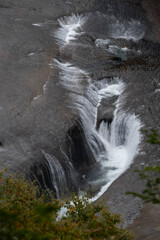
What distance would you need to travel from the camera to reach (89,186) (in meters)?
15.6

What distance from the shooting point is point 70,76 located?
811 inches

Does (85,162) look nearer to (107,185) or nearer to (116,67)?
(107,185)

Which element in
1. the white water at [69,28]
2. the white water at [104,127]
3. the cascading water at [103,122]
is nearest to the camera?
the cascading water at [103,122]

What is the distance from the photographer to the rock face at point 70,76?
15.0 m

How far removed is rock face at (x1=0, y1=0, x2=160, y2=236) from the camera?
15.0 m

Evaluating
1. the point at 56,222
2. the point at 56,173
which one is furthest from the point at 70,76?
the point at 56,222

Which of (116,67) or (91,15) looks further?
(91,15)

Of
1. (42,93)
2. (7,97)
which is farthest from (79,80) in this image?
(7,97)

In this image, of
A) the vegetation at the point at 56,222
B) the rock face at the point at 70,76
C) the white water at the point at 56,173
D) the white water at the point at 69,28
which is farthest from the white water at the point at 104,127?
the vegetation at the point at 56,222

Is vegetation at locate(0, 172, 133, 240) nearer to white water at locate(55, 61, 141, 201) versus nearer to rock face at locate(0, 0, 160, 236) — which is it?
rock face at locate(0, 0, 160, 236)

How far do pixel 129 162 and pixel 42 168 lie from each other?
3.63m

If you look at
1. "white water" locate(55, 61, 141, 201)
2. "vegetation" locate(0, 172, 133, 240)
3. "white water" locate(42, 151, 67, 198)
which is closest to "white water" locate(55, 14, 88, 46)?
"white water" locate(55, 61, 141, 201)

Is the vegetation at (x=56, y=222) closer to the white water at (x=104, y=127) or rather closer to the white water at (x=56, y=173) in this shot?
the white water at (x=56, y=173)

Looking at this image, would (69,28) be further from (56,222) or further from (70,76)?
(56,222)
